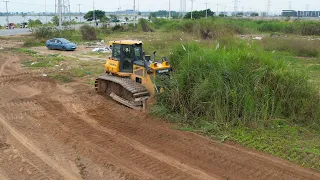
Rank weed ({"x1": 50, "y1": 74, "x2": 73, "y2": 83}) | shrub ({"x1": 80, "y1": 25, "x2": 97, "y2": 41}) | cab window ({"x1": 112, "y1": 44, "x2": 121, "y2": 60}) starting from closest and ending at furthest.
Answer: cab window ({"x1": 112, "y1": 44, "x2": 121, "y2": 60}) → weed ({"x1": 50, "y1": 74, "x2": 73, "y2": 83}) → shrub ({"x1": 80, "y1": 25, "x2": 97, "y2": 41})

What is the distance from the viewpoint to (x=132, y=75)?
11.5 meters

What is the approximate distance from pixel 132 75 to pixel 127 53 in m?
0.82

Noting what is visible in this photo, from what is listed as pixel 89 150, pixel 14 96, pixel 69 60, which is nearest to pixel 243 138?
pixel 89 150

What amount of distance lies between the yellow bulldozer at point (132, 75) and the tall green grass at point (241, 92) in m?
1.13

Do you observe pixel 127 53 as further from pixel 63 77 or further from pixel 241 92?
pixel 63 77

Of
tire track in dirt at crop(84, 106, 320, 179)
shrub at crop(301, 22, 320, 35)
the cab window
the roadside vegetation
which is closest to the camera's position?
tire track in dirt at crop(84, 106, 320, 179)

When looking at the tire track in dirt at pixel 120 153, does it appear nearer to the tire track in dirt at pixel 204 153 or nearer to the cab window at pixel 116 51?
the tire track in dirt at pixel 204 153

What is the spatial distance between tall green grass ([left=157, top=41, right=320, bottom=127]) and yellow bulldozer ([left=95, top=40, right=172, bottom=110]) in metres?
1.13

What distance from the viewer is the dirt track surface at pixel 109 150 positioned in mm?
6496

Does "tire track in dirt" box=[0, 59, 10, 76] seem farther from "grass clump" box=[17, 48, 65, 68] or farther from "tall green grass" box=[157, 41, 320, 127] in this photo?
"tall green grass" box=[157, 41, 320, 127]

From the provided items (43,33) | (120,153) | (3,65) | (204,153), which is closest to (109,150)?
(120,153)

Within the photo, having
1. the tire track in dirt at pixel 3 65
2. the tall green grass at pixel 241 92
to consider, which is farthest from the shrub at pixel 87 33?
the tall green grass at pixel 241 92

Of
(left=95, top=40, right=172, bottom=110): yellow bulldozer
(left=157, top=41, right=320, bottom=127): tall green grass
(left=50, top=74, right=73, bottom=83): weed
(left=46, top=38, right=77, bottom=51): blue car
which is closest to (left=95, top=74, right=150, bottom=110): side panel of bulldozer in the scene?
(left=95, top=40, right=172, bottom=110): yellow bulldozer

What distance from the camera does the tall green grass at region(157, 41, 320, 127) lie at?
28.8 feet
